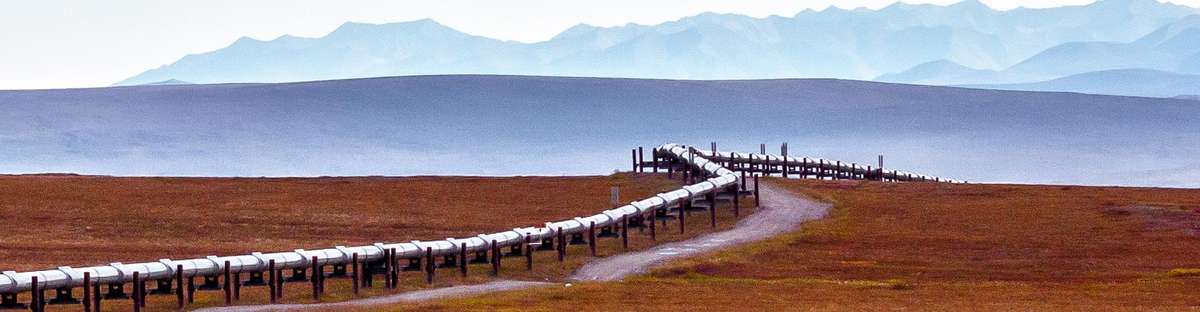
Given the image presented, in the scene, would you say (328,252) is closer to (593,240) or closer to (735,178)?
(593,240)

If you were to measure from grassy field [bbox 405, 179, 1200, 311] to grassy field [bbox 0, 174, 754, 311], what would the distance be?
6.21m

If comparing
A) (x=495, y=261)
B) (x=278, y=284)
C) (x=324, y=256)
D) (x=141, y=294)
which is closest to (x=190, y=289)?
(x=141, y=294)

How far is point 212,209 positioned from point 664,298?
4907cm

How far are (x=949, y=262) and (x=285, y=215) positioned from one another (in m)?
35.6

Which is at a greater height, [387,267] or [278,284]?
[387,267]

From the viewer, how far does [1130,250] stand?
7831cm

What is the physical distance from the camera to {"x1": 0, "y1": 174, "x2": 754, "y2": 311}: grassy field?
257 ft

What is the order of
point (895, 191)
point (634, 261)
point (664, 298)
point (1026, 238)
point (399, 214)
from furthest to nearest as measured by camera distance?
point (895, 191) → point (399, 214) → point (1026, 238) → point (634, 261) → point (664, 298)

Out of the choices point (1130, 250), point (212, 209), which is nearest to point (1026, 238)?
point (1130, 250)

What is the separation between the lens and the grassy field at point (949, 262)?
5622 cm

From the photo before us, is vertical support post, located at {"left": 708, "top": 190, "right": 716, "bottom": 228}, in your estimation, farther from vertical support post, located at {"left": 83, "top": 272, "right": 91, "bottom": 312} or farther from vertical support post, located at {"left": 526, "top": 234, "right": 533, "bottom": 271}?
vertical support post, located at {"left": 83, "top": 272, "right": 91, "bottom": 312}

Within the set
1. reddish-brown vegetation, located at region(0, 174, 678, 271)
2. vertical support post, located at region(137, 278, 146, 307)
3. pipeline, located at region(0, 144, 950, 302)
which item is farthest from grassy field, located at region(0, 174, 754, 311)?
vertical support post, located at region(137, 278, 146, 307)

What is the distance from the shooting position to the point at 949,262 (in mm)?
74250

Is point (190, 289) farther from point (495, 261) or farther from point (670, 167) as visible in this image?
point (670, 167)
